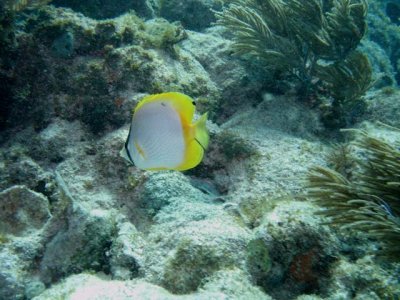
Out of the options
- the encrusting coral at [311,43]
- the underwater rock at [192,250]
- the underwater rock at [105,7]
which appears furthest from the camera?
the underwater rock at [105,7]

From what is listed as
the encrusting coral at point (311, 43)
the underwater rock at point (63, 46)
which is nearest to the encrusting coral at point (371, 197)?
the encrusting coral at point (311, 43)

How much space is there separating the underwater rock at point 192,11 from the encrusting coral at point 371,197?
6.73 metres

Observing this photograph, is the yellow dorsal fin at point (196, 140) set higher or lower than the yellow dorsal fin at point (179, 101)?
lower

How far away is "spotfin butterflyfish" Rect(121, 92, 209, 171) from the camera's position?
1.72 meters

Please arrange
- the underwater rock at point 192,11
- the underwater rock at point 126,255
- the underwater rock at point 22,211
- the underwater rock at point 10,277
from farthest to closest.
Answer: the underwater rock at point 192,11, the underwater rock at point 22,211, the underwater rock at point 10,277, the underwater rock at point 126,255

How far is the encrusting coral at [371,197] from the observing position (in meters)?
2.49

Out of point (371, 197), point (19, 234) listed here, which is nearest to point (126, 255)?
point (19, 234)

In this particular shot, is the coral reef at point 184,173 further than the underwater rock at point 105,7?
No

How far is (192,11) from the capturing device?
882 cm

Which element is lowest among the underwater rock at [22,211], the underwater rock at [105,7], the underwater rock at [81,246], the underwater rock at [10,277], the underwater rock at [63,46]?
the underwater rock at [10,277]

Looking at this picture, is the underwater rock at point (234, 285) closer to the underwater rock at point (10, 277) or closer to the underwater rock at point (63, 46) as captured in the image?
the underwater rock at point (10, 277)

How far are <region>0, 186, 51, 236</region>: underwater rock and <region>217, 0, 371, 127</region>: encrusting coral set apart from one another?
3.79 meters

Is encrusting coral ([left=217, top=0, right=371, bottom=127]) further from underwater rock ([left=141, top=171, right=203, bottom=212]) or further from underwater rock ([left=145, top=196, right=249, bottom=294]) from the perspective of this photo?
underwater rock ([left=145, top=196, right=249, bottom=294])

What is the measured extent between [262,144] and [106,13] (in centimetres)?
589
